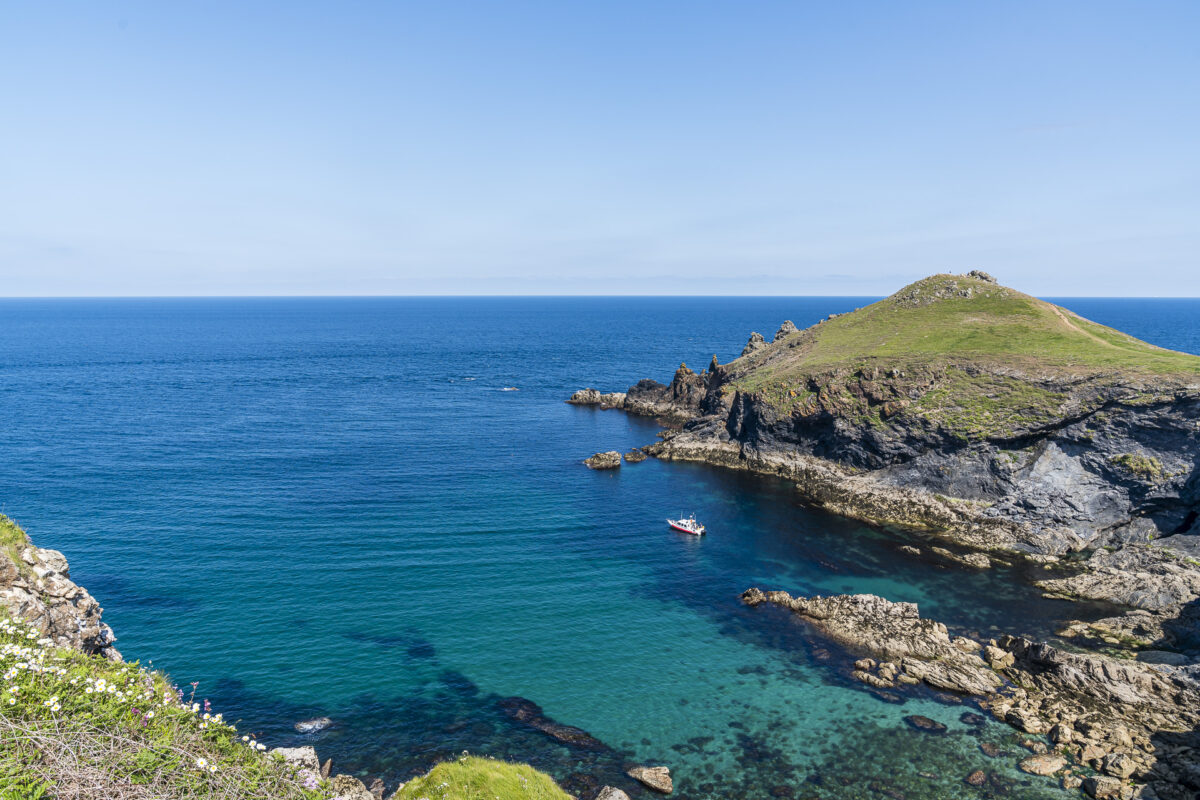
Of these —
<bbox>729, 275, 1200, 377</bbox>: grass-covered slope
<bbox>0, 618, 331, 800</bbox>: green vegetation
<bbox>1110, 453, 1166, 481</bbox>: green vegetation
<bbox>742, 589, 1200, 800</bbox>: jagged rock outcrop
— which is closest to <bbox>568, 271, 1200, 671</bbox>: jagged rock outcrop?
<bbox>1110, 453, 1166, 481</bbox>: green vegetation

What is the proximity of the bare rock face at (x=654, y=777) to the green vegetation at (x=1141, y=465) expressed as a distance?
5871 centimetres

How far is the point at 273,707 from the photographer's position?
3922cm

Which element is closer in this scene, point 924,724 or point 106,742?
point 106,742

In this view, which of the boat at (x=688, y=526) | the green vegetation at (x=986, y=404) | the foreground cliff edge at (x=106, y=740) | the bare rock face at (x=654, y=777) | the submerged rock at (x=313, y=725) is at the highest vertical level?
the green vegetation at (x=986, y=404)

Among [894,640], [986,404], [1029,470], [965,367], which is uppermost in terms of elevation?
[965,367]

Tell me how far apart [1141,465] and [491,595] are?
6517 cm

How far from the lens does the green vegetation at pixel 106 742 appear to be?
56.7 feet

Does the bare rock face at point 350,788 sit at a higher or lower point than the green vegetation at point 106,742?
lower

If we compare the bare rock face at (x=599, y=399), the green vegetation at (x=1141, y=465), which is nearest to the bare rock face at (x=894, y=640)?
the green vegetation at (x=1141, y=465)

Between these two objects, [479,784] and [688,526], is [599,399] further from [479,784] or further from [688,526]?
[479,784]

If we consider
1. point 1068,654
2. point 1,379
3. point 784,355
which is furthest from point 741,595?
point 1,379

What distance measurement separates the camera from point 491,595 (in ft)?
178

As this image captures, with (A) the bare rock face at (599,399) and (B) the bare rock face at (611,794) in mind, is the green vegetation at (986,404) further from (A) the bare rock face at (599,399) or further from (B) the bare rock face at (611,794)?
(A) the bare rock face at (599,399)

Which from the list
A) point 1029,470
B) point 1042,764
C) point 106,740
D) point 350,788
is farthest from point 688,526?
→ point 106,740
